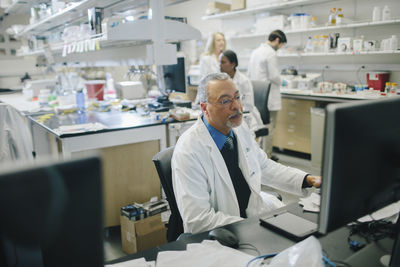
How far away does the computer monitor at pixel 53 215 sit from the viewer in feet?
1.48

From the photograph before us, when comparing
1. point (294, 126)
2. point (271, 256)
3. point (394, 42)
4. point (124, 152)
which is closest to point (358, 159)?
point (271, 256)

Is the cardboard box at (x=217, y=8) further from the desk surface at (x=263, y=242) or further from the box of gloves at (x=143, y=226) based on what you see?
the desk surface at (x=263, y=242)

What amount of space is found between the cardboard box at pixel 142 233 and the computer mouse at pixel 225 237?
4.14ft

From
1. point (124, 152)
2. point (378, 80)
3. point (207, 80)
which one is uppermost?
point (207, 80)

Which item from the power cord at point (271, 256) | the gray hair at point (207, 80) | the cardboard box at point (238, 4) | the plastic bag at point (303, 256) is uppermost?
the cardboard box at point (238, 4)

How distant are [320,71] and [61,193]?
15.0ft

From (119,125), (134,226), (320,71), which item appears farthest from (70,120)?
(320,71)

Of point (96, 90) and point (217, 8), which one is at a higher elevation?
point (217, 8)

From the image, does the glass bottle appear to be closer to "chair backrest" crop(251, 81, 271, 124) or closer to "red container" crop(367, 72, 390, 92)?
"red container" crop(367, 72, 390, 92)

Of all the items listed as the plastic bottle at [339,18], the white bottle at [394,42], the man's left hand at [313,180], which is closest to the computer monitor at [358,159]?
the man's left hand at [313,180]

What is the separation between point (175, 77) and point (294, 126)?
1.82m

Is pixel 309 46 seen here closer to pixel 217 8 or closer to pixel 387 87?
pixel 387 87

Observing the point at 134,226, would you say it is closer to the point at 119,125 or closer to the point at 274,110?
the point at 119,125

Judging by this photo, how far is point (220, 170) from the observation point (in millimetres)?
1410
